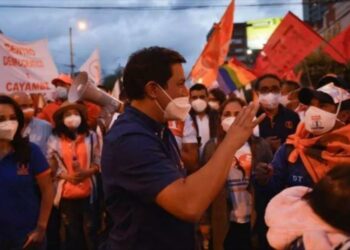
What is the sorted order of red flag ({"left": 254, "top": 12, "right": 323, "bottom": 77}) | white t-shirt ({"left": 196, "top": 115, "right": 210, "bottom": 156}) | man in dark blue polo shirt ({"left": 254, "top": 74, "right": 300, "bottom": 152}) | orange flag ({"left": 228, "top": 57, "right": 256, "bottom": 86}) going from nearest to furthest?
man in dark blue polo shirt ({"left": 254, "top": 74, "right": 300, "bottom": 152}), white t-shirt ({"left": 196, "top": 115, "right": 210, "bottom": 156}), red flag ({"left": 254, "top": 12, "right": 323, "bottom": 77}), orange flag ({"left": 228, "top": 57, "right": 256, "bottom": 86})

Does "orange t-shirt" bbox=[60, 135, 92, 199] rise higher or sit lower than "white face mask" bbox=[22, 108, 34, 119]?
lower

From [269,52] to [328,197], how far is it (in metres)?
9.84

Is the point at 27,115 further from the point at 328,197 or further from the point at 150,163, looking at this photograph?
the point at 328,197

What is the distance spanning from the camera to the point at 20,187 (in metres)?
4.14

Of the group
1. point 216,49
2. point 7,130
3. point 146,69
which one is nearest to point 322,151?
point 146,69

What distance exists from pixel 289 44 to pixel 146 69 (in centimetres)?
856

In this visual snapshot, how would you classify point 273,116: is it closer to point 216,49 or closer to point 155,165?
point 155,165

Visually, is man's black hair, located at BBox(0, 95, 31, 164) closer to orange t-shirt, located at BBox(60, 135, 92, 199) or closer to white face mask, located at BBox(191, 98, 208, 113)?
orange t-shirt, located at BBox(60, 135, 92, 199)

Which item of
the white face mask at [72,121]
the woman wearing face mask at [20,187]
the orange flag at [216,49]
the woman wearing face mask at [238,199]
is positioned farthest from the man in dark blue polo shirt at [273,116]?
the orange flag at [216,49]

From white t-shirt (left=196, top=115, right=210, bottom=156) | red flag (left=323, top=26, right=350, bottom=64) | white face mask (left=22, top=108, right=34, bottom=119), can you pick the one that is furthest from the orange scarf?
Answer: red flag (left=323, top=26, right=350, bottom=64)

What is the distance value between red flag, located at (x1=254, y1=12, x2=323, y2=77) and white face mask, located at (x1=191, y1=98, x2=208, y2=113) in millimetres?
3769

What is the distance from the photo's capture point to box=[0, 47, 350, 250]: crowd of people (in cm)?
231

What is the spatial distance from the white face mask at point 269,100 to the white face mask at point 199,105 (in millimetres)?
1019

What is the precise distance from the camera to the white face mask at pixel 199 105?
23.8ft
